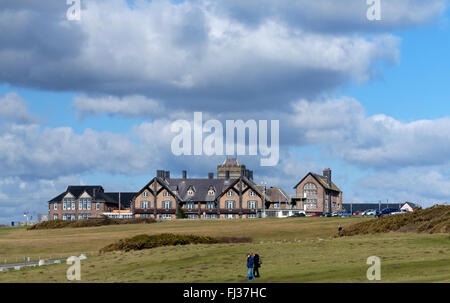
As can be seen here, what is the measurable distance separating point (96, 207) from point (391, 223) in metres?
120

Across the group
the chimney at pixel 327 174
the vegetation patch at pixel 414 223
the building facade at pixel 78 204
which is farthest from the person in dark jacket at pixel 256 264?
the chimney at pixel 327 174

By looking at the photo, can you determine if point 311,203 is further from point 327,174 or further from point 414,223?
point 414,223

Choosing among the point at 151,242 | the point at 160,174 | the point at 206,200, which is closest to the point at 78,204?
the point at 160,174

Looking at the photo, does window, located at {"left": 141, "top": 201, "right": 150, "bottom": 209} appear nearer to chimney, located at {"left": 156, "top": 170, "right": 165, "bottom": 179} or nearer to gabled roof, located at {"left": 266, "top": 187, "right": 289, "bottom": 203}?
chimney, located at {"left": 156, "top": 170, "right": 165, "bottom": 179}

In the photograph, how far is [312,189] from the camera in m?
189

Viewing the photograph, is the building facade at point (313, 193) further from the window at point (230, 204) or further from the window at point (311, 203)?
the window at point (230, 204)

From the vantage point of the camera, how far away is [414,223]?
252ft

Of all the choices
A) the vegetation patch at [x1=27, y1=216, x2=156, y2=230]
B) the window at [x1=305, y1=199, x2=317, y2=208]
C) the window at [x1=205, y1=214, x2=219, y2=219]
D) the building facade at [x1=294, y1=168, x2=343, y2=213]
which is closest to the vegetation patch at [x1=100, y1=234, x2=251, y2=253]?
the vegetation patch at [x1=27, y1=216, x2=156, y2=230]

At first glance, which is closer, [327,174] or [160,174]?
[160,174]

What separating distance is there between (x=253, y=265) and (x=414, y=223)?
3756 cm

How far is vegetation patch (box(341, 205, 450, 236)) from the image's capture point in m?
72.8

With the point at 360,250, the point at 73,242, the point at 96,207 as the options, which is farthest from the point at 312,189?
the point at 360,250

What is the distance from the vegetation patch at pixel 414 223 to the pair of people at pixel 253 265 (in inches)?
1268

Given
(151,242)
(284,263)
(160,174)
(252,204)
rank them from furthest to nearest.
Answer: (160,174), (252,204), (151,242), (284,263)
